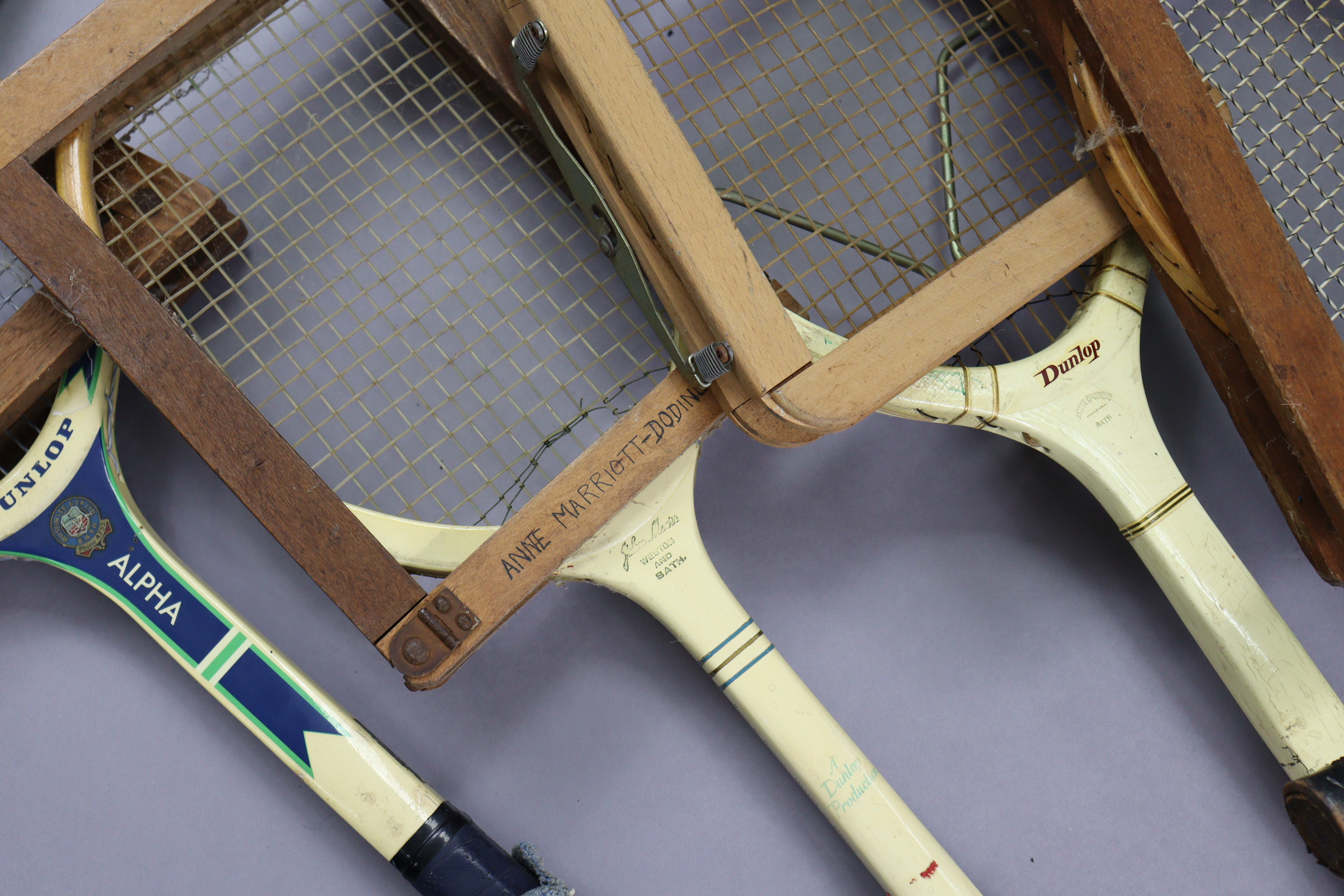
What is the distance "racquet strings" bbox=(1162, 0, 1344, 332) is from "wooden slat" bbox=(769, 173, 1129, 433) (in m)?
0.29

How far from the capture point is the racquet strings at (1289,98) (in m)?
0.87

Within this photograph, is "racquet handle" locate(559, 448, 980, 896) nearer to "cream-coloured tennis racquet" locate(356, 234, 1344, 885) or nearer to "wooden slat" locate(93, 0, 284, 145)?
"cream-coloured tennis racquet" locate(356, 234, 1344, 885)

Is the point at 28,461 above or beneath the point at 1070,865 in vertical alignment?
above

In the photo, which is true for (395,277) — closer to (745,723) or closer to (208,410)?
(208,410)

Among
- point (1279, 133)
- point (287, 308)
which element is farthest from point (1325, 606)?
point (287, 308)

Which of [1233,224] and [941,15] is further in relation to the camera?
[941,15]

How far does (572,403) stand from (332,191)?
1.01 feet

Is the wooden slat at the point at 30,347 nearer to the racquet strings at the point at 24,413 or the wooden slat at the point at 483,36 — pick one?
the racquet strings at the point at 24,413

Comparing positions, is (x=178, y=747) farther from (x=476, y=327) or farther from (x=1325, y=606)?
(x=1325, y=606)

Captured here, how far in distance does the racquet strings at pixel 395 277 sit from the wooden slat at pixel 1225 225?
434mm

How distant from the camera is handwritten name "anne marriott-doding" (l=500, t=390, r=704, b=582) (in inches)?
25.9

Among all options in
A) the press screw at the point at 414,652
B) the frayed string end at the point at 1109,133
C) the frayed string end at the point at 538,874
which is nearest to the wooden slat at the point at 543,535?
the press screw at the point at 414,652

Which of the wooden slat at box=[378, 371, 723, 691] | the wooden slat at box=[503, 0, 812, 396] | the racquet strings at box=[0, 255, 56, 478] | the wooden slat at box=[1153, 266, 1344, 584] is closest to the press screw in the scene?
the wooden slat at box=[378, 371, 723, 691]

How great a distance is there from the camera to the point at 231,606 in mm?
827
